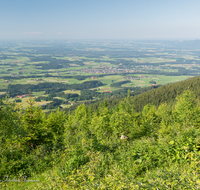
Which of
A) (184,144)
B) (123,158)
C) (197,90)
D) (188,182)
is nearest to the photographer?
(188,182)

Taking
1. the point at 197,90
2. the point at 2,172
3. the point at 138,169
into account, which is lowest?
the point at 197,90

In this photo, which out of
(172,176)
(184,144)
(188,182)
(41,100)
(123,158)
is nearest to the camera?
(188,182)

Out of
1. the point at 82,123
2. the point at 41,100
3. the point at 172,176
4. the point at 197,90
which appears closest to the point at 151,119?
the point at 82,123

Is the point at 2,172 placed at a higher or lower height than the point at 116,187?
lower

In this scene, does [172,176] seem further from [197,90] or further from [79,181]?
[197,90]

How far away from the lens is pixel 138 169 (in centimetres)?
966

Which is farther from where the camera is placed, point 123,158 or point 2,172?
point 2,172

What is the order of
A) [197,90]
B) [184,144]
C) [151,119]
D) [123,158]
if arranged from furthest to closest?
[197,90], [151,119], [123,158], [184,144]

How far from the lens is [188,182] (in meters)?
5.69

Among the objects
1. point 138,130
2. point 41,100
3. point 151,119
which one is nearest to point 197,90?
point 151,119

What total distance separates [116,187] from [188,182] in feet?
9.01

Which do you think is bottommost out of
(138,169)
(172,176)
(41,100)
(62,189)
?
(41,100)

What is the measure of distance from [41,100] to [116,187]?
7544 inches

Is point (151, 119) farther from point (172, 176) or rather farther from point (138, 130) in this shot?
point (172, 176)
